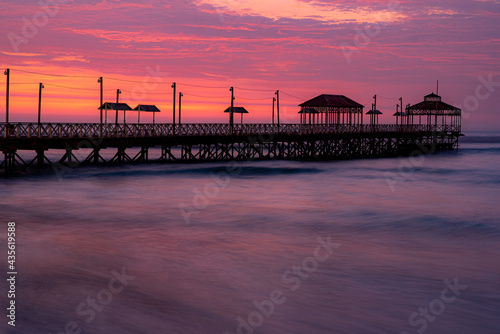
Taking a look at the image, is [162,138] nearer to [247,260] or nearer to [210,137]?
[210,137]

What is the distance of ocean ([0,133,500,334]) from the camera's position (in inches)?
392

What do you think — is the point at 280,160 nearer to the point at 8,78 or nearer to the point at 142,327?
the point at 8,78

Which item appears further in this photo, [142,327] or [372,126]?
[372,126]

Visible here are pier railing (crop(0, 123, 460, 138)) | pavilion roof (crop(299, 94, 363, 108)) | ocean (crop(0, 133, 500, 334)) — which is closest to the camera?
ocean (crop(0, 133, 500, 334))

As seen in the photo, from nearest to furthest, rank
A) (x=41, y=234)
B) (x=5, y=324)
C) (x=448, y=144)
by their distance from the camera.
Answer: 1. (x=5, y=324)
2. (x=41, y=234)
3. (x=448, y=144)

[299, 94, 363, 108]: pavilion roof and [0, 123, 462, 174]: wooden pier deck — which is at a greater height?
[299, 94, 363, 108]: pavilion roof

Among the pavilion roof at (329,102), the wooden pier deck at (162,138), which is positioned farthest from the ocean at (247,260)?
the pavilion roof at (329,102)

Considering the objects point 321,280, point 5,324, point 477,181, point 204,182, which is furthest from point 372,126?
point 5,324

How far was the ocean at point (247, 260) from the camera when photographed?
32.7 feet

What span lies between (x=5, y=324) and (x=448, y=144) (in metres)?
73.0

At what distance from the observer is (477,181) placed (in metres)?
37.8

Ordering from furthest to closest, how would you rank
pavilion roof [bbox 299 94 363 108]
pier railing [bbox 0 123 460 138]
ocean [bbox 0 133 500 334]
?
pavilion roof [bbox 299 94 363 108]
pier railing [bbox 0 123 460 138]
ocean [bbox 0 133 500 334]

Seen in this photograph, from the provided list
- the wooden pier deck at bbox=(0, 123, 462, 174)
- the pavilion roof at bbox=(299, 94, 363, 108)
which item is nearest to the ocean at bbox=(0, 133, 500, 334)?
the wooden pier deck at bbox=(0, 123, 462, 174)

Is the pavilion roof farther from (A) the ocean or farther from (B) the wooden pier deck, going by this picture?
(A) the ocean
